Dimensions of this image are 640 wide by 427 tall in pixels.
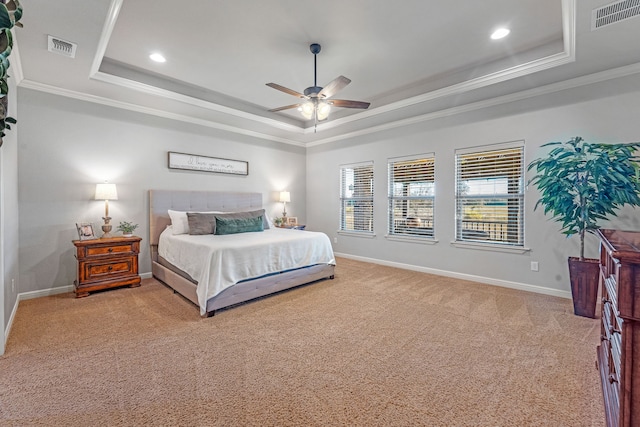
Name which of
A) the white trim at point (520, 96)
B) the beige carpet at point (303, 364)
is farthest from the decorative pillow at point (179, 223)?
the white trim at point (520, 96)

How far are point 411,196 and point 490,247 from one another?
1539 millimetres

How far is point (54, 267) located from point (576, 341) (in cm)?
591

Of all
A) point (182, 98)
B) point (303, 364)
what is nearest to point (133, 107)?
point (182, 98)

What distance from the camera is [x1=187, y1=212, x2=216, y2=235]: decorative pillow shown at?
426cm

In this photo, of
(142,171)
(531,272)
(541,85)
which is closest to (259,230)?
(142,171)

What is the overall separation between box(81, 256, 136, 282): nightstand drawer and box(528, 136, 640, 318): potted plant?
5335 millimetres

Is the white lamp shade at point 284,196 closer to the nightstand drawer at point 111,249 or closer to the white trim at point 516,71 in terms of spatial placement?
the white trim at point 516,71

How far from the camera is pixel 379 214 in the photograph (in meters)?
5.65

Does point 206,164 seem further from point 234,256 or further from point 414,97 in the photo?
point 414,97

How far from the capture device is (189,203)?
196 inches

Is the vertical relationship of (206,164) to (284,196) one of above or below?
above

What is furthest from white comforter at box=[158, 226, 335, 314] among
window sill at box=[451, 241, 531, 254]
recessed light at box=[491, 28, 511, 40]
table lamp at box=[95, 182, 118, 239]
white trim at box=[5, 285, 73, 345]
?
recessed light at box=[491, 28, 511, 40]

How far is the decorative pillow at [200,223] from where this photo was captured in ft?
14.0

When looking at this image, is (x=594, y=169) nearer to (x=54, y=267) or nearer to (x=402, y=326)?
(x=402, y=326)
